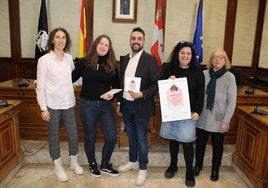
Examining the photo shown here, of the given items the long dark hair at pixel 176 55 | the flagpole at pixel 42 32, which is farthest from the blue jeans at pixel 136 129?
the flagpole at pixel 42 32

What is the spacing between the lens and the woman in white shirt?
216cm

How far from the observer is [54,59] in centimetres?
219

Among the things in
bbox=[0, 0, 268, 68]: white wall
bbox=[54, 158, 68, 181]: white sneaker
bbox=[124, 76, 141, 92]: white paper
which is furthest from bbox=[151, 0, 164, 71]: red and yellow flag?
bbox=[54, 158, 68, 181]: white sneaker

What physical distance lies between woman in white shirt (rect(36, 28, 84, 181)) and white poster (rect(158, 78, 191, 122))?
88 cm

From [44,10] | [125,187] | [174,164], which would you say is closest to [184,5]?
[44,10]

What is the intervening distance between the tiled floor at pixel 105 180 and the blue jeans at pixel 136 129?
0.83ft

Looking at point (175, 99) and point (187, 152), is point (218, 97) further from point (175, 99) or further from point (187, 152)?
point (187, 152)

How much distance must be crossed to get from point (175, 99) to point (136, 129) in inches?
19.5

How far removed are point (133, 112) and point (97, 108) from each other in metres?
0.35

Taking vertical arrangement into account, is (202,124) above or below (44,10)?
below

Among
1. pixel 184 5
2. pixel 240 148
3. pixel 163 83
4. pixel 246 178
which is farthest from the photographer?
pixel 184 5

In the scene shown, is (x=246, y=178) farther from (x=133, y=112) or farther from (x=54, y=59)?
(x=54, y=59)

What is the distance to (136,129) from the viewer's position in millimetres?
2355

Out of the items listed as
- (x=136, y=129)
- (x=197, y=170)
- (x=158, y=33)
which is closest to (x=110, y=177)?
(x=136, y=129)
